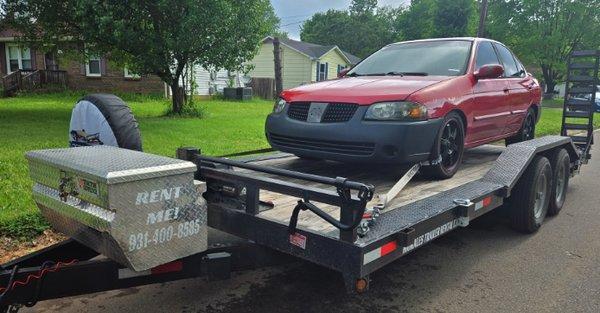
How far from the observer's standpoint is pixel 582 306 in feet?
11.5

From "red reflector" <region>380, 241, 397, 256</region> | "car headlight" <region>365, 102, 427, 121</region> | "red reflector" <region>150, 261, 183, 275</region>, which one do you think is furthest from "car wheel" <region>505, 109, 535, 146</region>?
"red reflector" <region>150, 261, 183, 275</region>

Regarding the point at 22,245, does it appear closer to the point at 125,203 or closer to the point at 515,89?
the point at 125,203

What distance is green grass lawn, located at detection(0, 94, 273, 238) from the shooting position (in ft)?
15.3

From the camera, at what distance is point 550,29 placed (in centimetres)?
3566

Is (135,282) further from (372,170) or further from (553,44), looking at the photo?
(553,44)

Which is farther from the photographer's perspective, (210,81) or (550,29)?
(550,29)

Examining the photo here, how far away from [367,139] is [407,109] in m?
0.42

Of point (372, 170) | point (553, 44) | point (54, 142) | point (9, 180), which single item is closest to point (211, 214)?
point (372, 170)

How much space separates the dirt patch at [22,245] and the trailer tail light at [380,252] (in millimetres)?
3088

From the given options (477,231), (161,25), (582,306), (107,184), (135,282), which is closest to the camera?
(107,184)

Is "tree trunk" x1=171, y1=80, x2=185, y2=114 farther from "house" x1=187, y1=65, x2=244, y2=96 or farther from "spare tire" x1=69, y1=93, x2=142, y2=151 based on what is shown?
"house" x1=187, y1=65, x2=244, y2=96

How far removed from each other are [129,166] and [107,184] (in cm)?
22

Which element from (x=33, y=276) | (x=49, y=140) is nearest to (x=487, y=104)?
(x=33, y=276)

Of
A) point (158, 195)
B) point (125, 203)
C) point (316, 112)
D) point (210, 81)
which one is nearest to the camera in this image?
point (125, 203)
